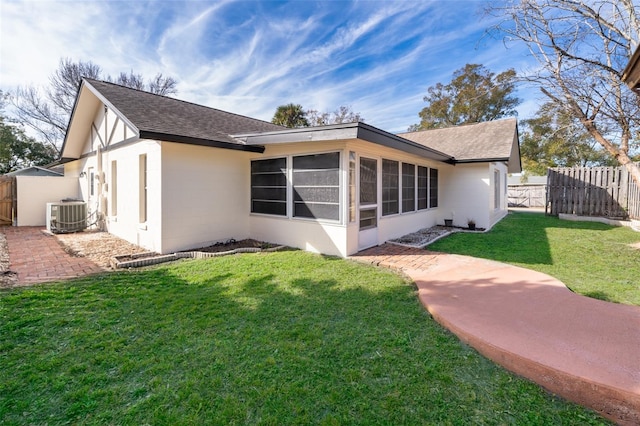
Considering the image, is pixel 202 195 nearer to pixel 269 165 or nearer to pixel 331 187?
pixel 269 165

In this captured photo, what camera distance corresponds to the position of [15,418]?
2.10m

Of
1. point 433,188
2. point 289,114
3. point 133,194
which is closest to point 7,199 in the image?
point 133,194

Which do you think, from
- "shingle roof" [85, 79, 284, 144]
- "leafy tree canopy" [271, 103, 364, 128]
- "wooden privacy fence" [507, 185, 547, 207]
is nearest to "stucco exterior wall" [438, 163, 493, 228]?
"shingle roof" [85, 79, 284, 144]

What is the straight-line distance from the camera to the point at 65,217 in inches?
386

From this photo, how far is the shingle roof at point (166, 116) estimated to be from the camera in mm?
6570

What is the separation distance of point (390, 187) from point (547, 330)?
222 inches

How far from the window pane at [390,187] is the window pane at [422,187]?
188 cm

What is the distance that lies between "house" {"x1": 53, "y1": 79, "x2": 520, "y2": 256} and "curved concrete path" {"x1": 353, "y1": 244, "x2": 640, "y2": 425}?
94.5 inches

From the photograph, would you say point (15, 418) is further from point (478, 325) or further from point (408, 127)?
point (408, 127)

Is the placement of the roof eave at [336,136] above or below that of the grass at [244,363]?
above

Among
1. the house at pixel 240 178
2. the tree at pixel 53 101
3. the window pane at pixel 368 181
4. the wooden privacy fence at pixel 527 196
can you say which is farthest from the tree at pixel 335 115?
the window pane at pixel 368 181

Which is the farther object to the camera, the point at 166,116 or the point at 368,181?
the point at 166,116

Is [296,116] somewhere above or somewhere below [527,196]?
above

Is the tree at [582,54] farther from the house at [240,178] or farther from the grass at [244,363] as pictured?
the grass at [244,363]
